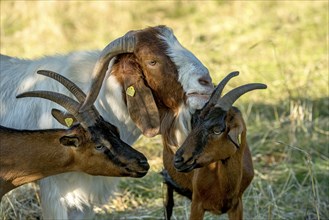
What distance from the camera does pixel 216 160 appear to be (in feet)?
21.9

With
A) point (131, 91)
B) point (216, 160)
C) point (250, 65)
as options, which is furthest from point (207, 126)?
point (250, 65)

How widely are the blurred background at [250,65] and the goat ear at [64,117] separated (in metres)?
1.58

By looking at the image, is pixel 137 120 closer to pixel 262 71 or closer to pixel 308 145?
pixel 308 145

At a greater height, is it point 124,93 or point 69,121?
point 124,93

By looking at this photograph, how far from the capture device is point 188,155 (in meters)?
6.41

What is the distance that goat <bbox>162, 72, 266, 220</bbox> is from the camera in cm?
649

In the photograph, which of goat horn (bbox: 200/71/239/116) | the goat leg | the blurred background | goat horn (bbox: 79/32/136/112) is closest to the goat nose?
goat horn (bbox: 200/71/239/116)

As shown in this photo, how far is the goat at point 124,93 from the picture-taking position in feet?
22.2

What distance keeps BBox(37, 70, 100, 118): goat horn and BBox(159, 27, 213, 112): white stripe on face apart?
0.66 m

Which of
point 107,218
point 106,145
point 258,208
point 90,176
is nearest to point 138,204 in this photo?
point 107,218

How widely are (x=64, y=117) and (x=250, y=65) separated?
7035 millimetres

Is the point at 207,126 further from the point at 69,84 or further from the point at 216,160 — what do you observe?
the point at 69,84

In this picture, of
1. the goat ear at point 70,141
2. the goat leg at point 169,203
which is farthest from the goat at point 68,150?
the goat leg at point 169,203

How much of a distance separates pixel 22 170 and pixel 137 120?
0.92 meters
